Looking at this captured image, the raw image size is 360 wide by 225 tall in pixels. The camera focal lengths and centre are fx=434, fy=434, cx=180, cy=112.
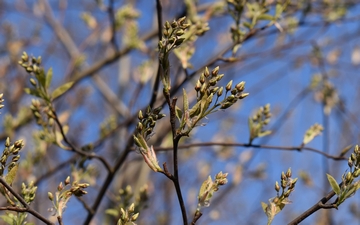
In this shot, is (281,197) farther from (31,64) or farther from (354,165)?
(31,64)

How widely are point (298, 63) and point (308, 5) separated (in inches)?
68.2

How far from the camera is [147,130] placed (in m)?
0.86

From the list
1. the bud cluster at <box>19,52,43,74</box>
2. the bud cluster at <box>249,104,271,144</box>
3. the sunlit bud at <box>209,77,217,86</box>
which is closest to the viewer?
the sunlit bud at <box>209,77,217,86</box>

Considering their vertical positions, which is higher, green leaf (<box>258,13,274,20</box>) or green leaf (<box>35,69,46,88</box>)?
green leaf (<box>35,69,46,88</box>)

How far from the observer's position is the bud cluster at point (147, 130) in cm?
85

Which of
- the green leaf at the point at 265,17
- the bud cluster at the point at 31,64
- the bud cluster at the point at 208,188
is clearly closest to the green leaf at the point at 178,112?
the bud cluster at the point at 208,188

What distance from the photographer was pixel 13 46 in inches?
132

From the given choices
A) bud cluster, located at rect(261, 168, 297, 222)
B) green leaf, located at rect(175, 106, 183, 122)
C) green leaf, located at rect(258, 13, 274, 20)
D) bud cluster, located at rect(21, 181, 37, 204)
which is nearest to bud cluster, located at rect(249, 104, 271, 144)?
green leaf, located at rect(258, 13, 274, 20)

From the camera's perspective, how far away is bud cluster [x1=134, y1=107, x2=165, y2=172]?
85 centimetres

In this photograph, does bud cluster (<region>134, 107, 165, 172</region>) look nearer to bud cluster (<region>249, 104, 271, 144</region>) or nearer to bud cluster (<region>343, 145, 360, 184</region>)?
bud cluster (<region>343, 145, 360, 184</region>)

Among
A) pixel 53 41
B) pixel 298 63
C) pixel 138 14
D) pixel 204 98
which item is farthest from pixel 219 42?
pixel 204 98

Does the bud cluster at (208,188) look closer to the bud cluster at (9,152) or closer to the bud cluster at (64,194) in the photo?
the bud cluster at (64,194)

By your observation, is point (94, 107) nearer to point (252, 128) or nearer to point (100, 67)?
point (100, 67)

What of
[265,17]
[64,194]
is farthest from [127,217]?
[265,17]
